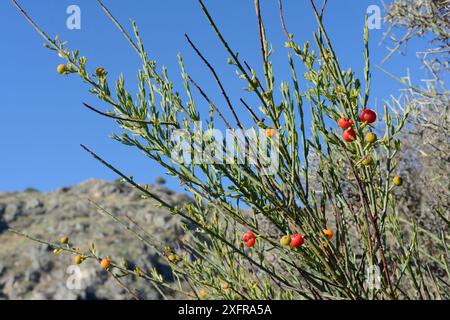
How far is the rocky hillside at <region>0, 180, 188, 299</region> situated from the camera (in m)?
40.6

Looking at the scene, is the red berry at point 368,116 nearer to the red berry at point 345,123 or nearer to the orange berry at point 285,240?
the red berry at point 345,123

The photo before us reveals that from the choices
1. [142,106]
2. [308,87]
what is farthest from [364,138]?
[142,106]

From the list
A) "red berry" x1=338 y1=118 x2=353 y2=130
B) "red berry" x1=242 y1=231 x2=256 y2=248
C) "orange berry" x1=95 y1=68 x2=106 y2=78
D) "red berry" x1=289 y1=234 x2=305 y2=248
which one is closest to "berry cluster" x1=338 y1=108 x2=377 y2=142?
"red berry" x1=338 y1=118 x2=353 y2=130

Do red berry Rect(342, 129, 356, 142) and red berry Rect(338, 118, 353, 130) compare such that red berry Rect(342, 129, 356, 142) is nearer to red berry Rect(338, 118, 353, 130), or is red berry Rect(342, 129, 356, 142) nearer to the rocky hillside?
red berry Rect(338, 118, 353, 130)

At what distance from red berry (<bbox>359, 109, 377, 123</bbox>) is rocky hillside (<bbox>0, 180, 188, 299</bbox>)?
106 ft

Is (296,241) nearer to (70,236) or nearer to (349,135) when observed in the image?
(349,135)

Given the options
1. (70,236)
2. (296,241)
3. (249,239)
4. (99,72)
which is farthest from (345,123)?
(70,236)

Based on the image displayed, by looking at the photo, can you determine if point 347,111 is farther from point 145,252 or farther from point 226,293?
point 145,252

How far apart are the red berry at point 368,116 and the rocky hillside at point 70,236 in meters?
32.2

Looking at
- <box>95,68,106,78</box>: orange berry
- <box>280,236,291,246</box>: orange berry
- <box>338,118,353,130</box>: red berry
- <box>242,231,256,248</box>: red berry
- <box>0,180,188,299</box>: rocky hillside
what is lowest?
<box>280,236,291,246</box>: orange berry

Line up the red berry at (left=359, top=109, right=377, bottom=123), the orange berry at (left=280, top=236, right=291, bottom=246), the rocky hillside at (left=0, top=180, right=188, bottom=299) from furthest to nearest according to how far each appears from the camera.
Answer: the rocky hillside at (left=0, top=180, right=188, bottom=299), the red berry at (left=359, top=109, right=377, bottom=123), the orange berry at (left=280, top=236, right=291, bottom=246)

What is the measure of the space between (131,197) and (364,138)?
59.5m

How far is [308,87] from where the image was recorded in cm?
252

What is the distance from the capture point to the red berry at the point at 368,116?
7.39ft
